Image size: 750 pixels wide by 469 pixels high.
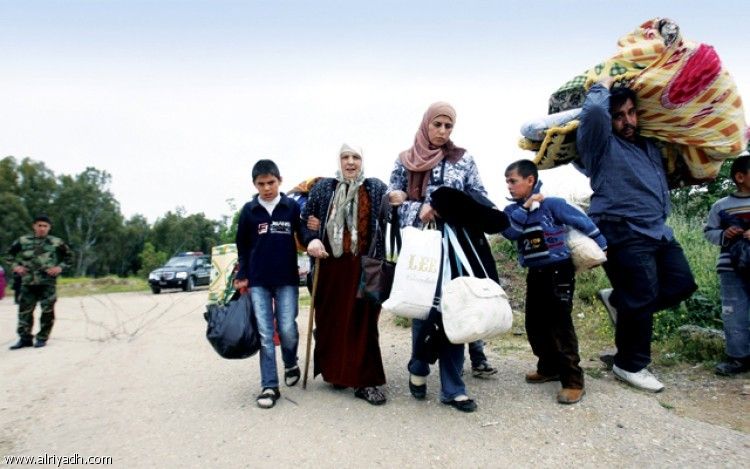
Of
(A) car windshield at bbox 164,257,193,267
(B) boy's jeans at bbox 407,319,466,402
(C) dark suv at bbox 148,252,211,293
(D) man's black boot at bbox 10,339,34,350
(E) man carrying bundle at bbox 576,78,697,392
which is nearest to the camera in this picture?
(B) boy's jeans at bbox 407,319,466,402

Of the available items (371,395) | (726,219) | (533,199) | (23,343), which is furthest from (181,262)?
(726,219)

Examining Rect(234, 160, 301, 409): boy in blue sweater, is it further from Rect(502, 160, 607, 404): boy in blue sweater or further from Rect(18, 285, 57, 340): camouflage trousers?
Rect(18, 285, 57, 340): camouflage trousers

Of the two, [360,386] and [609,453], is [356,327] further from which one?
[609,453]

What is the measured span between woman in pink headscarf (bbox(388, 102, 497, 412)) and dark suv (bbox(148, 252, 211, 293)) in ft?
59.5

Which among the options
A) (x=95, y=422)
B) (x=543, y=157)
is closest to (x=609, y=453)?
(x=543, y=157)

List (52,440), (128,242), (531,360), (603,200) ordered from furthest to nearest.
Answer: (128,242) → (531,360) → (603,200) → (52,440)

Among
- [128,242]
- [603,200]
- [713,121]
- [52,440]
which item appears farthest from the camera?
[128,242]

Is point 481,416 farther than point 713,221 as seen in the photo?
No

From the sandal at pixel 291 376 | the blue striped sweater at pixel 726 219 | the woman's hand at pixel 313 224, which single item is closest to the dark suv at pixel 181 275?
the sandal at pixel 291 376

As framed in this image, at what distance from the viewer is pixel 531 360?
185 inches

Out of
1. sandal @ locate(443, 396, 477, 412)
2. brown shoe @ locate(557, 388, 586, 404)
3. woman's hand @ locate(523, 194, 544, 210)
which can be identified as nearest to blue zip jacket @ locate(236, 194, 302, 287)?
sandal @ locate(443, 396, 477, 412)

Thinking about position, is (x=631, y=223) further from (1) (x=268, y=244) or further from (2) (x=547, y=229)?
(1) (x=268, y=244)

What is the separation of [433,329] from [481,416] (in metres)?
0.66

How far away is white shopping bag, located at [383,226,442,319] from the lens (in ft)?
10.5
